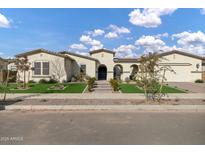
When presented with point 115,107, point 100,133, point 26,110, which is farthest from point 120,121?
point 26,110

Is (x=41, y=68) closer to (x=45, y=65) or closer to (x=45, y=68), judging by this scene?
(x=45, y=68)

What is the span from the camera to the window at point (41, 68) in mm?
26359

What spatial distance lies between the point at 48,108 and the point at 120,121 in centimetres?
389

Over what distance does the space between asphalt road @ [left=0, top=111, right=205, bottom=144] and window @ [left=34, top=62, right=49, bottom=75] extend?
55.8 ft

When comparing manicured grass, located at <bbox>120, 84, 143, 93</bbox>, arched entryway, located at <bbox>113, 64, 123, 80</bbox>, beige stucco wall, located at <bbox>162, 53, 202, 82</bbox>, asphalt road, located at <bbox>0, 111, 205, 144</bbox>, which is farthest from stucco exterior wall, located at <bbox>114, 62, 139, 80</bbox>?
asphalt road, located at <bbox>0, 111, 205, 144</bbox>

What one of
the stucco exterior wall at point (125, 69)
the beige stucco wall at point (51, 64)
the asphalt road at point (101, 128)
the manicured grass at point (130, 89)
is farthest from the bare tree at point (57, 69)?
the asphalt road at point (101, 128)

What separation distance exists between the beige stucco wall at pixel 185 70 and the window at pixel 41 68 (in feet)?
53.3

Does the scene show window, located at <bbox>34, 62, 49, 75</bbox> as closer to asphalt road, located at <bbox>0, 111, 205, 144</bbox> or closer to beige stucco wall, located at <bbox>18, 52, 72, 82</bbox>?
beige stucco wall, located at <bbox>18, 52, 72, 82</bbox>

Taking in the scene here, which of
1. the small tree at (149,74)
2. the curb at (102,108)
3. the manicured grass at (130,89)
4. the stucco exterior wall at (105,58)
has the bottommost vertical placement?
the curb at (102,108)

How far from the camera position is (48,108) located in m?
10.5

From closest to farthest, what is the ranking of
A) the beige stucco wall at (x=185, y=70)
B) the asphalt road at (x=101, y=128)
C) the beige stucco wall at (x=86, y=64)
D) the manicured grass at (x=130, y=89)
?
the asphalt road at (x=101, y=128), the manicured grass at (x=130, y=89), the beige stucco wall at (x=86, y=64), the beige stucco wall at (x=185, y=70)

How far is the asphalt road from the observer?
5.86 meters

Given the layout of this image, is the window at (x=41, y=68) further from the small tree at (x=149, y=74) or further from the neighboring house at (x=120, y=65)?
the small tree at (x=149, y=74)

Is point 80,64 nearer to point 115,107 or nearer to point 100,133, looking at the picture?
point 115,107
